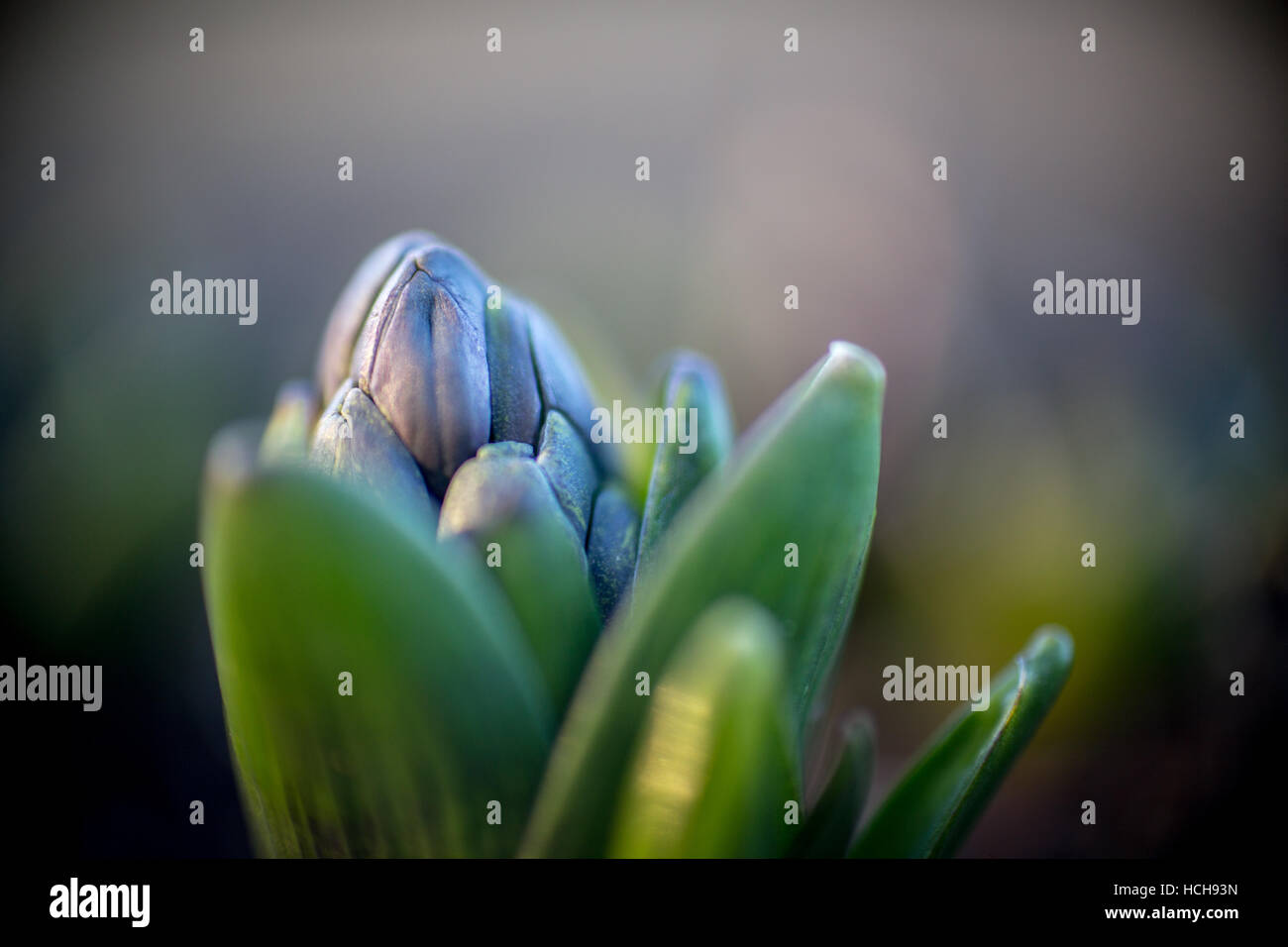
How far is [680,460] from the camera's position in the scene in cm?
36

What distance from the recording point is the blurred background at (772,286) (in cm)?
75

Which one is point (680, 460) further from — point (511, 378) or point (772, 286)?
point (772, 286)

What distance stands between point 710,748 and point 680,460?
15 centimetres

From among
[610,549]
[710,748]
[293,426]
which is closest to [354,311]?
[293,426]

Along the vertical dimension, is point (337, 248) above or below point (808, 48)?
below

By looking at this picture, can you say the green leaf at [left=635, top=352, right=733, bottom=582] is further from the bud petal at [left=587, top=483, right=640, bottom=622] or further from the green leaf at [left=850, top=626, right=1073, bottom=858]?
the green leaf at [left=850, top=626, right=1073, bottom=858]

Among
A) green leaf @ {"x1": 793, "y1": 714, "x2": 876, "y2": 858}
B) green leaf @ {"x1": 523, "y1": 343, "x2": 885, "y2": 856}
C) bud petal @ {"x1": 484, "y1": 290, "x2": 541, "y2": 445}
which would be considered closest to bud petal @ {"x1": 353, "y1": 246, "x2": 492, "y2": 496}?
bud petal @ {"x1": 484, "y1": 290, "x2": 541, "y2": 445}

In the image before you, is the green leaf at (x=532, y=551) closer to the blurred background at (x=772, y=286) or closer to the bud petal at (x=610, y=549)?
the bud petal at (x=610, y=549)

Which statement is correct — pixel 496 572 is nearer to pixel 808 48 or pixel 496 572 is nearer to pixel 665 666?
pixel 665 666

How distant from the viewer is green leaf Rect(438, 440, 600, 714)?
314 mm

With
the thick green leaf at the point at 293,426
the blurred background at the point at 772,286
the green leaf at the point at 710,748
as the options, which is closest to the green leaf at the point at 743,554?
the green leaf at the point at 710,748
